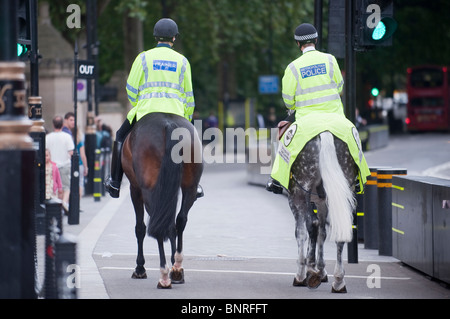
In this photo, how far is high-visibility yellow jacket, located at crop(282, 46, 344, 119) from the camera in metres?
9.85

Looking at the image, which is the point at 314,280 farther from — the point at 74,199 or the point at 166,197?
the point at 74,199

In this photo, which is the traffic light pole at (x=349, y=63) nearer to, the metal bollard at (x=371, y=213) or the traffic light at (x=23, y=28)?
the metal bollard at (x=371, y=213)

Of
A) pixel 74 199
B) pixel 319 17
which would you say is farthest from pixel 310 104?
pixel 74 199

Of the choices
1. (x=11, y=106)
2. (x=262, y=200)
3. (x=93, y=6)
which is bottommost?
(x=262, y=200)

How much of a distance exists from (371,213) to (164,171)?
4483 millimetres

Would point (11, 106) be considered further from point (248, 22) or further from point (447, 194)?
point (248, 22)

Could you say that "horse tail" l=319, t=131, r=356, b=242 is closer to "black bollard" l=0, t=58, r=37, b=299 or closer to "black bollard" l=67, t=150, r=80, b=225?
"black bollard" l=0, t=58, r=37, b=299

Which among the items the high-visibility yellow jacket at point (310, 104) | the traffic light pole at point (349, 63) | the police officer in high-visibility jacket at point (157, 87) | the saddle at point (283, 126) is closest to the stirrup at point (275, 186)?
the high-visibility yellow jacket at point (310, 104)

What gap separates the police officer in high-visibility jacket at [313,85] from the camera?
9.85 meters

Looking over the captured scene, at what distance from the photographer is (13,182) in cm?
638

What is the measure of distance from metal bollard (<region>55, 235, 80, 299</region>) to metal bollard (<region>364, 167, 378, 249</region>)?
7100 millimetres

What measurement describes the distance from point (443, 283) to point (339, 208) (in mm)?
1611

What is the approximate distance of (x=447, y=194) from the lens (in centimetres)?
984
